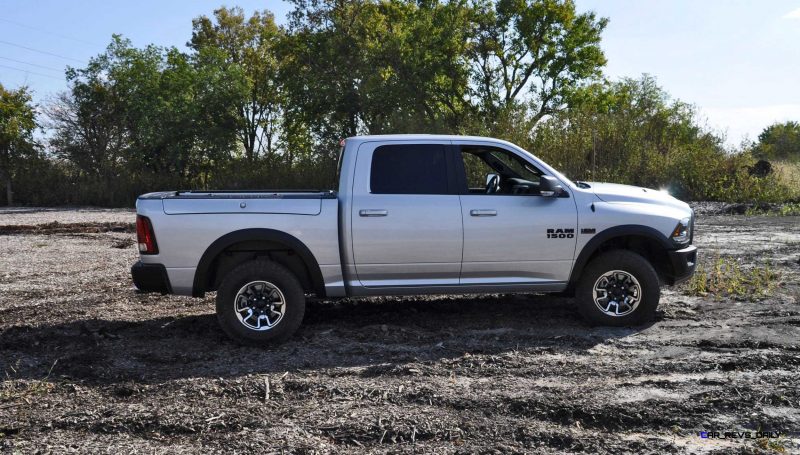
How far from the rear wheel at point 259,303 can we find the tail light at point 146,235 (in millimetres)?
718

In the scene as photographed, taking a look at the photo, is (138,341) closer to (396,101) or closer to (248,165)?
(248,165)

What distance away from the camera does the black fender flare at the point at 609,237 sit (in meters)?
7.11

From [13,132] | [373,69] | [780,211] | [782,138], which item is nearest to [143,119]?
[13,132]

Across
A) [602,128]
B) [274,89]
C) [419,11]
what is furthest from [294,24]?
[602,128]

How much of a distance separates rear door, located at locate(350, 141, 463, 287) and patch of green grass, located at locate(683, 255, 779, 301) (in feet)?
12.3

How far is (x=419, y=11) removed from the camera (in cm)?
3766

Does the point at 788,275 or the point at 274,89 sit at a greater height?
the point at 274,89

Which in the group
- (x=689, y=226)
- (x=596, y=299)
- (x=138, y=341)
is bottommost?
(x=138, y=341)

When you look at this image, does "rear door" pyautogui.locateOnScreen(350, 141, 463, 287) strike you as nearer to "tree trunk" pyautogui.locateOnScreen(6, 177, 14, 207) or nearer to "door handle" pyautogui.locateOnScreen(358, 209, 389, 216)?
"door handle" pyautogui.locateOnScreen(358, 209, 389, 216)

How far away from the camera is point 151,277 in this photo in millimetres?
6648

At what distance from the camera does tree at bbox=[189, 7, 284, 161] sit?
38375 millimetres

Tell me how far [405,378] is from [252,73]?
1596 inches

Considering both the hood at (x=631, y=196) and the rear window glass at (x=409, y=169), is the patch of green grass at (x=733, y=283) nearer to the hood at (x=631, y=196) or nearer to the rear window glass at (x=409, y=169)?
the hood at (x=631, y=196)

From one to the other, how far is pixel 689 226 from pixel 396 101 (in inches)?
1109
